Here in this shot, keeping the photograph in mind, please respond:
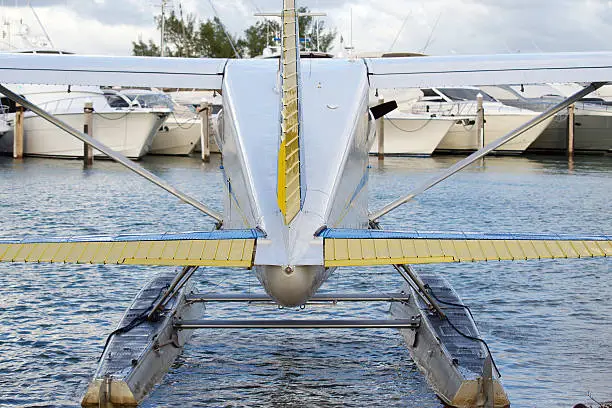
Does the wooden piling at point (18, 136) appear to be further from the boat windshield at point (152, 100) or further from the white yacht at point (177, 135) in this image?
the white yacht at point (177, 135)

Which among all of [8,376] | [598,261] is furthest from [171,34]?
[8,376]

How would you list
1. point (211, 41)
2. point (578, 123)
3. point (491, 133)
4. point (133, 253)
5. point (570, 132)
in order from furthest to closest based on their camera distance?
point (211, 41)
point (578, 123)
point (491, 133)
point (570, 132)
point (133, 253)

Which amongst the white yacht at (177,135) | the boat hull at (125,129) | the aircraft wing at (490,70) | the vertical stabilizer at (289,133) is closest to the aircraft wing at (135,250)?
the vertical stabilizer at (289,133)

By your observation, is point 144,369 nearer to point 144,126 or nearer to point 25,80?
point 25,80

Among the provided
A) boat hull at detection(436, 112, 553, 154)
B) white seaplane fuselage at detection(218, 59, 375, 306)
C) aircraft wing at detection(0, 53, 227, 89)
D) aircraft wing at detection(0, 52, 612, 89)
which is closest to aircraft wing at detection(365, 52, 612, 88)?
aircraft wing at detection(0, 52, 612, 89)

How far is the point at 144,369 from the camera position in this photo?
7.71m

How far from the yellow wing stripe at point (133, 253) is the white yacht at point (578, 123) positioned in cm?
4009

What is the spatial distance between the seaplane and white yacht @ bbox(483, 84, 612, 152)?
35954 millimetres

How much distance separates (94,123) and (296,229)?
3143cm

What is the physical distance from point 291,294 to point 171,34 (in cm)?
7867

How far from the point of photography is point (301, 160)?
6.69 m

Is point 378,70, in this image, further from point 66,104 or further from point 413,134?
point 413,134

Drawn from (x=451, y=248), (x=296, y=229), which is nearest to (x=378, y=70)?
(x=296, y=229)

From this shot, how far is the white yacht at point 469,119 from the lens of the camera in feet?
137
